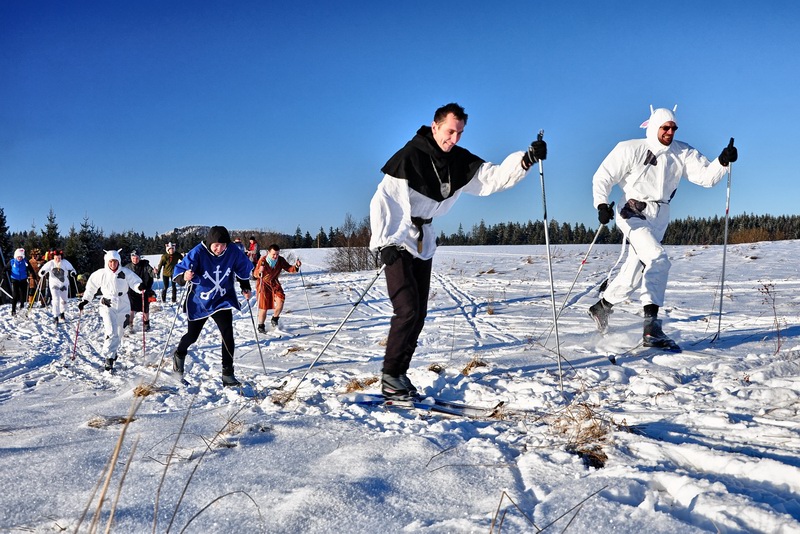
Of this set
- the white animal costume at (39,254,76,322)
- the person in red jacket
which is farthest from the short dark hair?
the white animal costume at (39,254,76,322)

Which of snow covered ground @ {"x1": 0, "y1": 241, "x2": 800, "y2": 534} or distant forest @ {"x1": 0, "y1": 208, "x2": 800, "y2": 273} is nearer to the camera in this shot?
snow covered ground @ {"x1": 0, "y1": 241, "x2": 800, "y2": 534}

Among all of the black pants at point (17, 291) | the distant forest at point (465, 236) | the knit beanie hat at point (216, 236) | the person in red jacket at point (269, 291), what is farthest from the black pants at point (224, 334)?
the distant forest at point (465, 236)

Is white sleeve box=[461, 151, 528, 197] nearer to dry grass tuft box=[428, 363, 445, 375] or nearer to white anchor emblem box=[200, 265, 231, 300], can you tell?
dry grass tuft box=[428, 363, 445, 375]

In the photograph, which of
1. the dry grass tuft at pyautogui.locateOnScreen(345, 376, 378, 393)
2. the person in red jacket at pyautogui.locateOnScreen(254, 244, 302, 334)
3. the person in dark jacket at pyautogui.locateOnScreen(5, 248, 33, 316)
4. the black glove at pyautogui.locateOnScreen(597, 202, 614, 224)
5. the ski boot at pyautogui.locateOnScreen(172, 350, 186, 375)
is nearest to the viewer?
the dry grass tuft at pyautogui.locateOnScreen(345, 376, 378, 393)

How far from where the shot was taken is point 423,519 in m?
1.90

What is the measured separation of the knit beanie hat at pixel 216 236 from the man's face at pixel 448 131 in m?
3.31

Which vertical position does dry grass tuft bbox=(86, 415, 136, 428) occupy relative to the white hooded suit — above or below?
below

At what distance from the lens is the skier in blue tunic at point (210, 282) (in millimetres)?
6023

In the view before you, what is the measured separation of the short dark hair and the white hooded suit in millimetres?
2377

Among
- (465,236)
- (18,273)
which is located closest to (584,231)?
(465,236)

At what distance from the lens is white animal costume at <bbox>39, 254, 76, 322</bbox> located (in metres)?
14.2

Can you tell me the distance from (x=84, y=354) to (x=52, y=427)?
22.0ft

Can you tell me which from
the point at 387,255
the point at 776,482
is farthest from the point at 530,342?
the point at 776,482

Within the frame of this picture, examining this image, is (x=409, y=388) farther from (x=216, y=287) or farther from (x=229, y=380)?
(x=216, y=287)
